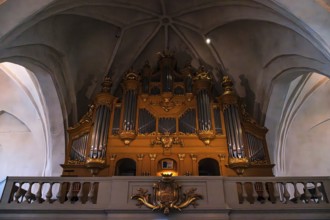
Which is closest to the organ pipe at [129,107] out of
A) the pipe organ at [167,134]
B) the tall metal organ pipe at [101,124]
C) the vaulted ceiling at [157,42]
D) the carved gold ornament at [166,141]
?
the pipe organ at [167,134]

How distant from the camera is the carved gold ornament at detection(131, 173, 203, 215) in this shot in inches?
259

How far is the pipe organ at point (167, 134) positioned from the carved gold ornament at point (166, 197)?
5.82 ft

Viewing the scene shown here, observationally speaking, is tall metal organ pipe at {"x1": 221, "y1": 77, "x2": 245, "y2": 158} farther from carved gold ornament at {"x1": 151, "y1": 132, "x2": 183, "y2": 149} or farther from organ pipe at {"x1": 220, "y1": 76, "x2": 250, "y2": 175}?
carved gold ornament at {"x1": 151, "y1": 132, "x2": 183, "y2": 149}

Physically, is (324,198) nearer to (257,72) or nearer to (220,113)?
(220,113)

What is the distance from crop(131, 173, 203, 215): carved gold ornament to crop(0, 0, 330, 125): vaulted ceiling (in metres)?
4.60

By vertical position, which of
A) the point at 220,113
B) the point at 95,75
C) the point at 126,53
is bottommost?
the point at 220,113

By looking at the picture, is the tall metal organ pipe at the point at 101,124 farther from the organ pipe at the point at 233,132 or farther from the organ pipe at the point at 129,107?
the organ pipe at the point at 233,132

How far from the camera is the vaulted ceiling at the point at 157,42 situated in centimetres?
821

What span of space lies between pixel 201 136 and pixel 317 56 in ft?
12.4

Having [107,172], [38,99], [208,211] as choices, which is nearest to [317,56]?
[208,211]

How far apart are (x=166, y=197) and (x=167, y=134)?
2.77 metres

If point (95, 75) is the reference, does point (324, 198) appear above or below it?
below

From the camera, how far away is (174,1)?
10.7 meters

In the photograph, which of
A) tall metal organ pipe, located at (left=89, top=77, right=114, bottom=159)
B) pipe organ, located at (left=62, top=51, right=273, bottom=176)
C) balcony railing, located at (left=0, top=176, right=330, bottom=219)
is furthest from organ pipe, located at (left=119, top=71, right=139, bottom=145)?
balcony railing, located at (left=0, top=176, right=330, bottom=219)
